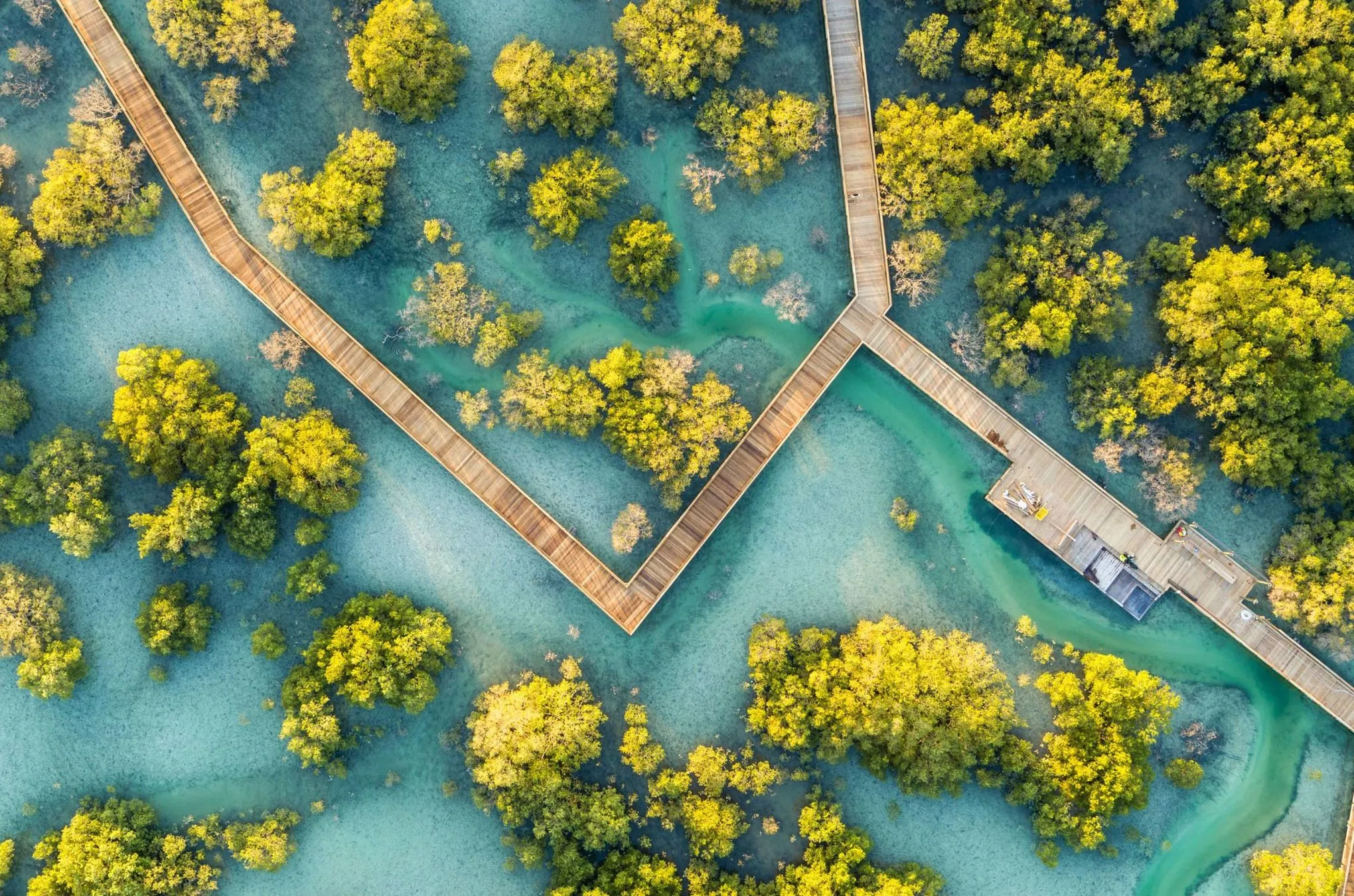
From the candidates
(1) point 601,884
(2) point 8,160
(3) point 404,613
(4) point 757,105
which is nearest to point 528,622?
(3) point 404,613

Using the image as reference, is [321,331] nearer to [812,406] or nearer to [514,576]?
[514,576]

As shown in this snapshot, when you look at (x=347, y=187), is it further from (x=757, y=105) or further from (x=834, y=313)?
(x=834, y=313)

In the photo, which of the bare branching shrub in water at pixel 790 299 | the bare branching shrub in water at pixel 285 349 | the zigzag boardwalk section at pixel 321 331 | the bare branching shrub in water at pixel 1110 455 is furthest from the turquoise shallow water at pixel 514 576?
the bare branching shrub in water at pixel 1110 455

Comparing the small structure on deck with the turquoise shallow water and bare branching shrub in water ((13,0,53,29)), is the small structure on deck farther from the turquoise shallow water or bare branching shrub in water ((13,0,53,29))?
bare branching shrub in water ((13,0,53,29))

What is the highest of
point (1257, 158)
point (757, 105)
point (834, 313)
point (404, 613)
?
point (1257, 158)

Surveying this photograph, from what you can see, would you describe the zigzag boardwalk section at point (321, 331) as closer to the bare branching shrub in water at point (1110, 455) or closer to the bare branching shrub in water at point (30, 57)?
the bare branching shrub in water at point (30, 57)

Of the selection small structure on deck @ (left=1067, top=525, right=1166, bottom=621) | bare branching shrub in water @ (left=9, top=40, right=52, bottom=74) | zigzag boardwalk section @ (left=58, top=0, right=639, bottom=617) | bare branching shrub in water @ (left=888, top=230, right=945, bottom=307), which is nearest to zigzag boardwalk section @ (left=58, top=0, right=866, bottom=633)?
zigzag boardwalk section @ (left=58, top=0, right=639, bottom=617)

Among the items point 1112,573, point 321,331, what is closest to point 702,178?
point 321,331
